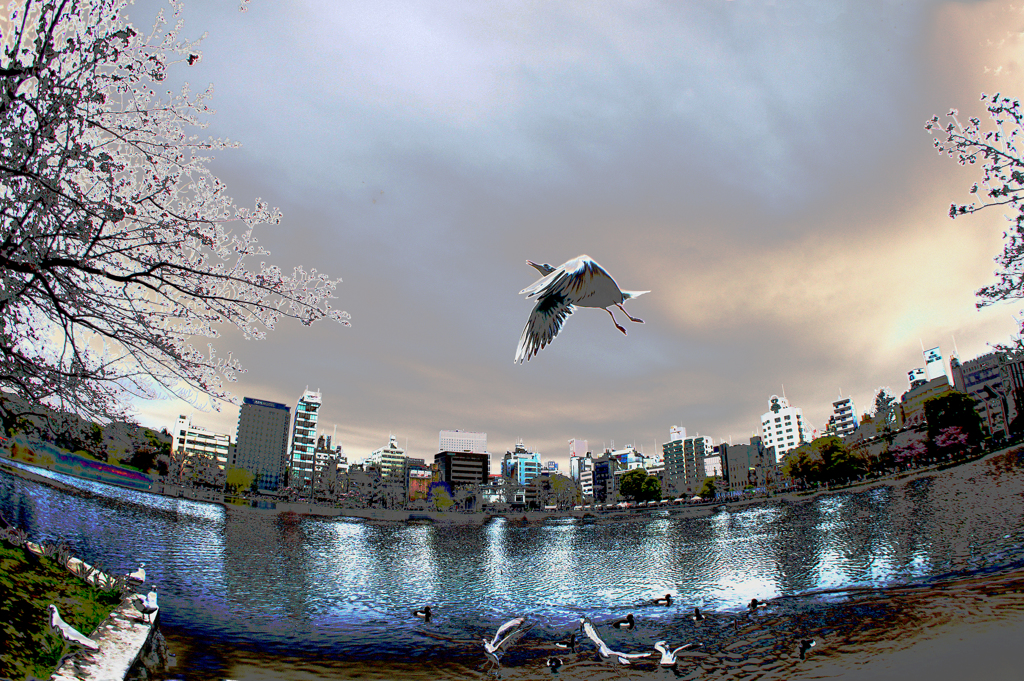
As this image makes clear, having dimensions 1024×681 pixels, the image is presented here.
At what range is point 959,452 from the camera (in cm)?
1466

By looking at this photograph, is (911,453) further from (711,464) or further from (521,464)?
(521,464)

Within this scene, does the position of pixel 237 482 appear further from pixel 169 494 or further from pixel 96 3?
pixel 96 3

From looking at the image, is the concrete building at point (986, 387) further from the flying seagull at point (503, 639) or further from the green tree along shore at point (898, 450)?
the flying seagull at point (503, 639)

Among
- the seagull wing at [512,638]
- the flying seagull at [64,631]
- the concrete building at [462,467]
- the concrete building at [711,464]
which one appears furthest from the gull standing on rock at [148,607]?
the concrete building at [462,467]

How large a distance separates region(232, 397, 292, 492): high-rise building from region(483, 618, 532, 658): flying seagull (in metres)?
46.8

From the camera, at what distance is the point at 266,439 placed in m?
49.9

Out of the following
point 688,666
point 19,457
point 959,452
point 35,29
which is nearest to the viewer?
point 35,29

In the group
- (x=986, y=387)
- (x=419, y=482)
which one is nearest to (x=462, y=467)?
(x=419, y=482)

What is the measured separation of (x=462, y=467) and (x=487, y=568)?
64293mm

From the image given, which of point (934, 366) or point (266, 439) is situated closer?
point (934, 366)

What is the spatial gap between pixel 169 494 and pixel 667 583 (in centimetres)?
3504

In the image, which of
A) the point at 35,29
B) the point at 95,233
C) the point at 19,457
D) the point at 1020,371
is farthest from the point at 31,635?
the point at 19,457

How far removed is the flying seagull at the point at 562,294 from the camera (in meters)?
2.77

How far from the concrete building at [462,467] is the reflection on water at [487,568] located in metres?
58.0
